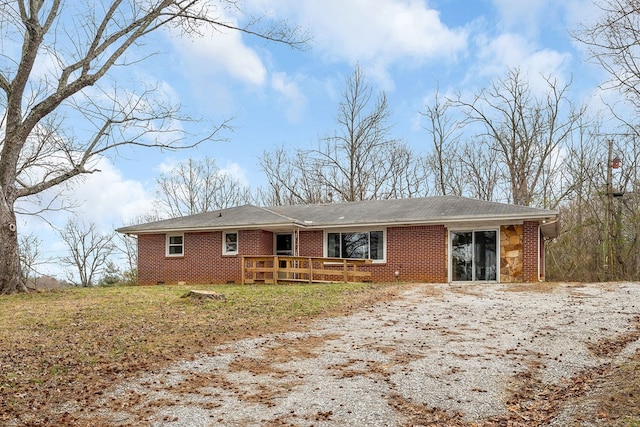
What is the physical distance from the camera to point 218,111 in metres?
15.2

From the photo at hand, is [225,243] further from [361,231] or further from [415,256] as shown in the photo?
[415,256]

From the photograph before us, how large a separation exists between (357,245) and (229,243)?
5135 millimetres

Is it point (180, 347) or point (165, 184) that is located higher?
point (165, 184)

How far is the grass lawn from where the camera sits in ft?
17.8

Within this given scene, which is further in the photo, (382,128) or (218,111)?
(382,128)

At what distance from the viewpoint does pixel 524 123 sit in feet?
89.1

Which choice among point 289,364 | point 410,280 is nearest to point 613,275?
point 410,280

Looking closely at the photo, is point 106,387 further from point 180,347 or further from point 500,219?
point 500,219

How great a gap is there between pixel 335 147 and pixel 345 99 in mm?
3119

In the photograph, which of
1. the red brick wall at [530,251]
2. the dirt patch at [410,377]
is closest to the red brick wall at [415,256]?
the red brick wall at [530,251]

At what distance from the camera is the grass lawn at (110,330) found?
5.44 meters

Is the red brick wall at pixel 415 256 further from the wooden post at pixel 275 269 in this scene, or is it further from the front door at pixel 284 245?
the wooden post at pixel 275 269

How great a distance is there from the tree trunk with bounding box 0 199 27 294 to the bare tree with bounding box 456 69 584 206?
23.4 m

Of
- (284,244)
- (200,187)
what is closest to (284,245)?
(284,244)
